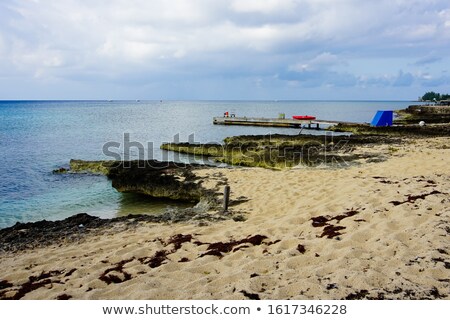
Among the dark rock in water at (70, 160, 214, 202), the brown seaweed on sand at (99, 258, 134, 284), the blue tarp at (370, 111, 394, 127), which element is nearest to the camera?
the brown seaweed on sand at (99, 258, 134, 284)

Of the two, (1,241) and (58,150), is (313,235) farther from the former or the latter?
(58,150)

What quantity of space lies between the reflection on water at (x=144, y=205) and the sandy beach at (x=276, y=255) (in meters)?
3.45

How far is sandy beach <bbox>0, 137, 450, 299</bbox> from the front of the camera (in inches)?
171

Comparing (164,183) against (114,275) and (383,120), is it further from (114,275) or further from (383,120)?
(383,120)

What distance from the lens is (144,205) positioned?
12.8 meters

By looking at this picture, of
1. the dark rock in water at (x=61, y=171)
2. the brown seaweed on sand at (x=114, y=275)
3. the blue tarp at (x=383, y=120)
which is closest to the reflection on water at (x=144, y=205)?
the brown seaweed on sand at (x=114, y=275)

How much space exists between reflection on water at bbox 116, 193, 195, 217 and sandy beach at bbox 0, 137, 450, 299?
3447 mm

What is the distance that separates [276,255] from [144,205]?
27.1 feet

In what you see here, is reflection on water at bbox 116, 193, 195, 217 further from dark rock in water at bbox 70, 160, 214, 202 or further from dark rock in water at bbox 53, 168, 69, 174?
dark rock in water at bbox 53, 168, 69, 174

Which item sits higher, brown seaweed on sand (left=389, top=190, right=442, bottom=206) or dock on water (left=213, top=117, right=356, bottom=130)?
dock on water (left=213, top=117, right=356, bottom=130)

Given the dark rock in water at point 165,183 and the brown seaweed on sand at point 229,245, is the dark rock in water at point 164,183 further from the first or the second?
the brown seaweed on sand at point 229,245

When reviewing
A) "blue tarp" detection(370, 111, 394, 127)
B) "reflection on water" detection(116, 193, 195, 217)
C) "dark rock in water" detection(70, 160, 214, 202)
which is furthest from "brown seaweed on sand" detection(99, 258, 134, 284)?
"blue tarp" detection(370, 111, 394, 127)
